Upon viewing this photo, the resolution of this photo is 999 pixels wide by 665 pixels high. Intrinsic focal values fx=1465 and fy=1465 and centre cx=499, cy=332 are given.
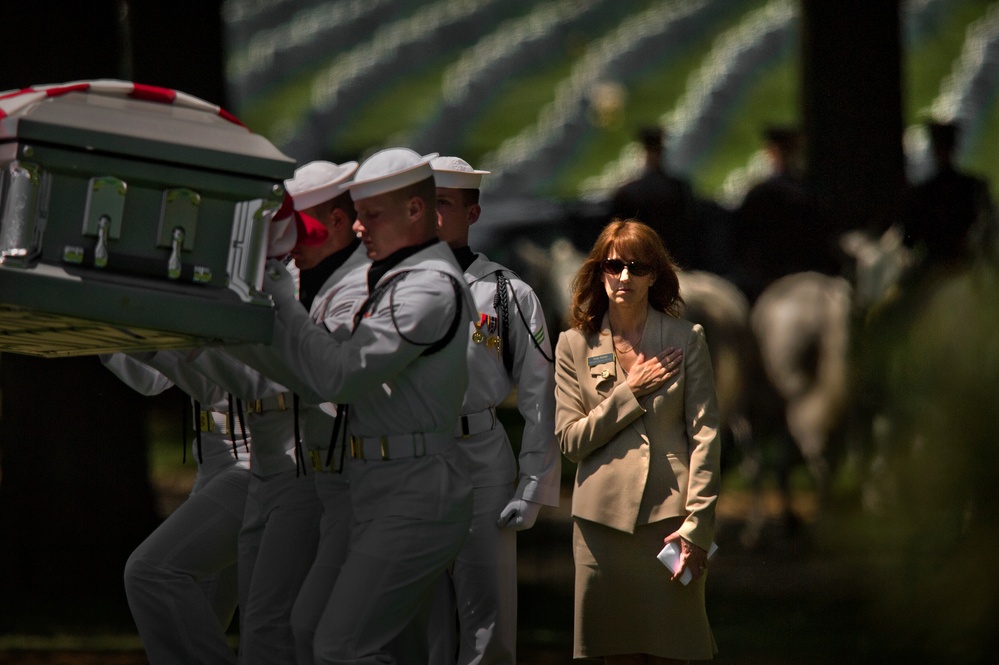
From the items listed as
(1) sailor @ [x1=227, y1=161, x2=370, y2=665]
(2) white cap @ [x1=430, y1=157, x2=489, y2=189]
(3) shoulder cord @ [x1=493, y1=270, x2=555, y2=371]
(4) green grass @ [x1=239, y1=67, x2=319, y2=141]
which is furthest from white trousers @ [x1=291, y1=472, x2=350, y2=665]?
(4) green grass @ [x1=239, y1=67, x2=319, y2=141]

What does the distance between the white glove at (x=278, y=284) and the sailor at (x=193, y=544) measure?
2.57 ft

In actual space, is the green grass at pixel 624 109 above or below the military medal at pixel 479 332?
above

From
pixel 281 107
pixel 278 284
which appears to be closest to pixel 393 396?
pixel 278 284

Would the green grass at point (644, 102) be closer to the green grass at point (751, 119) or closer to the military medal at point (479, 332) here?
the green grass at point (751, 119)

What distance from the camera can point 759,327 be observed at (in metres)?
5.58

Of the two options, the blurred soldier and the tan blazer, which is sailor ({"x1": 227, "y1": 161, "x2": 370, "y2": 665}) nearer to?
the tan blazer

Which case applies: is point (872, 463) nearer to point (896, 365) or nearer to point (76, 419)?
point (896, 365)

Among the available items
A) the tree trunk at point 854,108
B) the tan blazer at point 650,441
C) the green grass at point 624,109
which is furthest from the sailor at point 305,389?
the tree trunk at point 854,108

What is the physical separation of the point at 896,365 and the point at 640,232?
1.28m

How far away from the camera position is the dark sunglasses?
441 cm

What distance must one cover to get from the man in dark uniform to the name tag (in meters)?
1.27

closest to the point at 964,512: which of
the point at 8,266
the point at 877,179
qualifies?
the point at 877,179

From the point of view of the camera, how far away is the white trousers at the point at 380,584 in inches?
144

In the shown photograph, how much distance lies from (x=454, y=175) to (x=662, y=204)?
1.08 m
